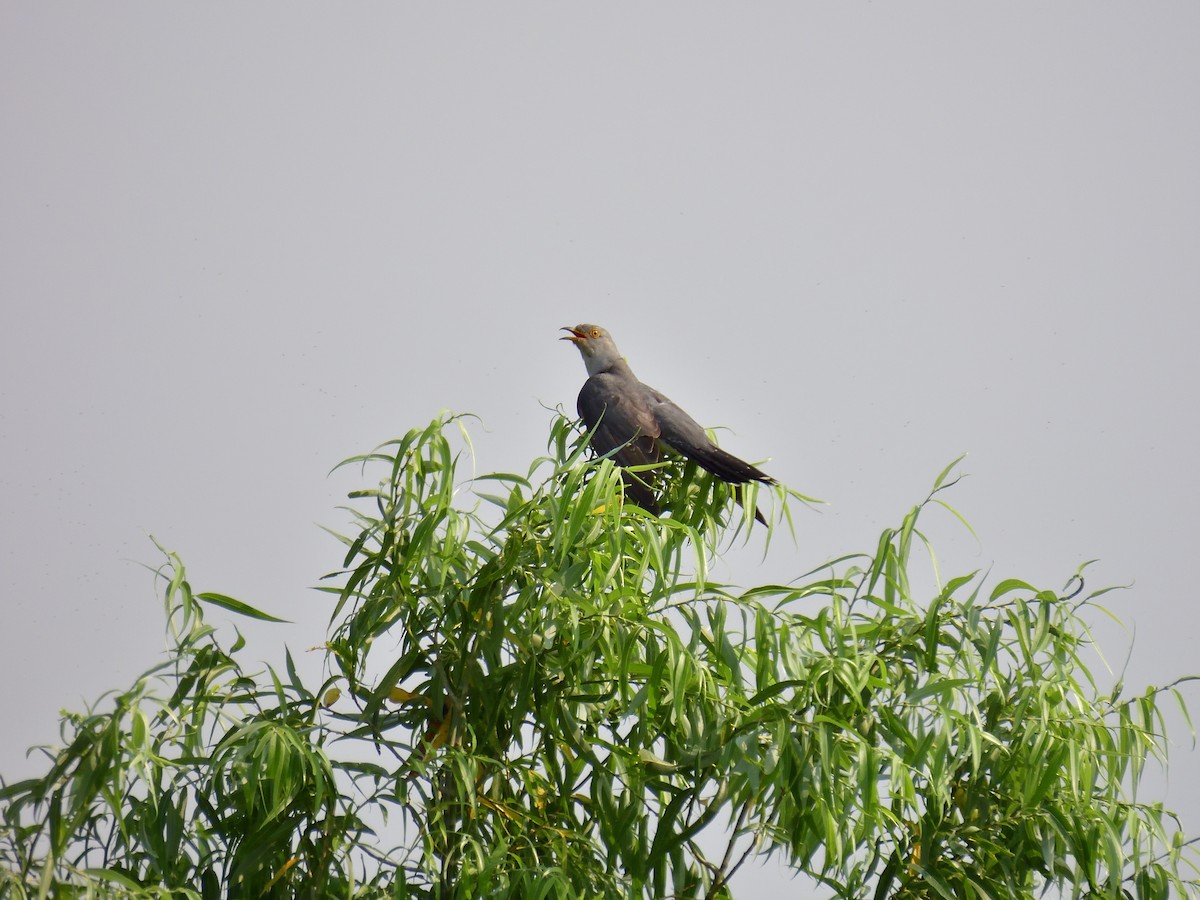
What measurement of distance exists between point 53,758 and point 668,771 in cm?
140

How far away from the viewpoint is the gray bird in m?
4.44

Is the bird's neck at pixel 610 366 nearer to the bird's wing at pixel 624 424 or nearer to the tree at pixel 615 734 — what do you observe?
the bird's wing at pixel 624 424

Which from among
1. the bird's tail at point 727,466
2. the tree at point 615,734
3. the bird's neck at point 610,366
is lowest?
the tree at point 615,734

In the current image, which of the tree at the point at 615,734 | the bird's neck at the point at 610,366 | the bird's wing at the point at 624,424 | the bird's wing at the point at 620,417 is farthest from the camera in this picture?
the bird's neck at the point at 610,366

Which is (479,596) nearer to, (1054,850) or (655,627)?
(655,627)

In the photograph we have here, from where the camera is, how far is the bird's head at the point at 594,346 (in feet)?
20.7

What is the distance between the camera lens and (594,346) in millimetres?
6324

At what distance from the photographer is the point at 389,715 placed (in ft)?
10.7

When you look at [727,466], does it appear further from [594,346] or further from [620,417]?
[594,346]

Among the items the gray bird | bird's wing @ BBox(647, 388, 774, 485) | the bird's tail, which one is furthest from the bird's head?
the bird's tail

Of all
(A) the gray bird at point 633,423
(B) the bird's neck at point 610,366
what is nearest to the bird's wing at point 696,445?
(A) the gray bird at point 633,423

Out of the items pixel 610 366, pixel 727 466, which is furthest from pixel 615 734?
pixel 610 366

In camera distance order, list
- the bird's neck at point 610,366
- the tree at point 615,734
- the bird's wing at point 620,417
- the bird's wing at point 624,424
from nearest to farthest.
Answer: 1. the tree at point 615,734
2. the bird's wing at point 624,424
3. the bird's wing at point 620,417
4. the bird's neck at point 610,366

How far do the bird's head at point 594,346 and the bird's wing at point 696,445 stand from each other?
2.97ft
